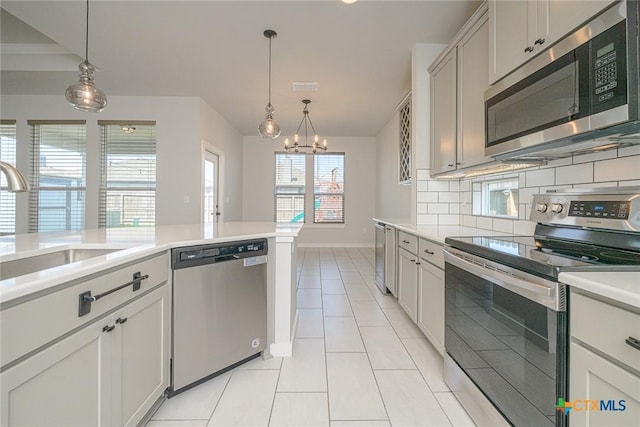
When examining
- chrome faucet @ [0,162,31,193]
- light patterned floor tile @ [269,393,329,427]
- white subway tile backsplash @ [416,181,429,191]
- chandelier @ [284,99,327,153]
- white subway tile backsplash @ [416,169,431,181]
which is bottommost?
light patterned floor tile @ [269,393,329,427]

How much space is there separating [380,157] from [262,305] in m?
5.60

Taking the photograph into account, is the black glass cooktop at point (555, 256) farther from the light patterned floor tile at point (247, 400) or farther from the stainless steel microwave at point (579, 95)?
the light patterned floor tile at point (247, 400)

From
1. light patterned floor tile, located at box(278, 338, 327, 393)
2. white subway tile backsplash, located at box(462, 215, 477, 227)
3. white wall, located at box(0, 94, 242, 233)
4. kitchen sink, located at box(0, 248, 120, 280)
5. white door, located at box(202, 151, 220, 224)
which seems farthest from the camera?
white door, located at box(202, 151, 220, 224)

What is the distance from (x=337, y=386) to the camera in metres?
1.75

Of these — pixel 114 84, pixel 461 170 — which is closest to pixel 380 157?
pixel 461 170

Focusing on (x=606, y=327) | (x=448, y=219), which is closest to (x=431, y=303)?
(x=448, y=219)

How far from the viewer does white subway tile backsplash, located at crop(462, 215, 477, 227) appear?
2.68 m

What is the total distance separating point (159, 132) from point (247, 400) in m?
4.37

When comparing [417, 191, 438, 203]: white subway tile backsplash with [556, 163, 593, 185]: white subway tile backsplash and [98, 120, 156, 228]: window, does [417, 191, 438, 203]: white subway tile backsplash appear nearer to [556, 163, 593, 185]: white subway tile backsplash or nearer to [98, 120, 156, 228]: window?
[556, 163, 593, 185]: white subway tile backsplash

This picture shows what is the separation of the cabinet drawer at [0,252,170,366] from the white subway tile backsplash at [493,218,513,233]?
240 cm

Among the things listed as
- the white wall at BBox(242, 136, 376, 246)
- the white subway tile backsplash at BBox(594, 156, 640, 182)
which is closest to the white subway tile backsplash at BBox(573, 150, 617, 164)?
the white subway tile backsplash at BBox(594, 156, 640, 182)

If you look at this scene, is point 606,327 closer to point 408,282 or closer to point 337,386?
point 337,386

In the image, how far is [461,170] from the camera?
7.89ft

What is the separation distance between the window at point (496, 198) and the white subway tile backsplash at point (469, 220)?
0.06 m
